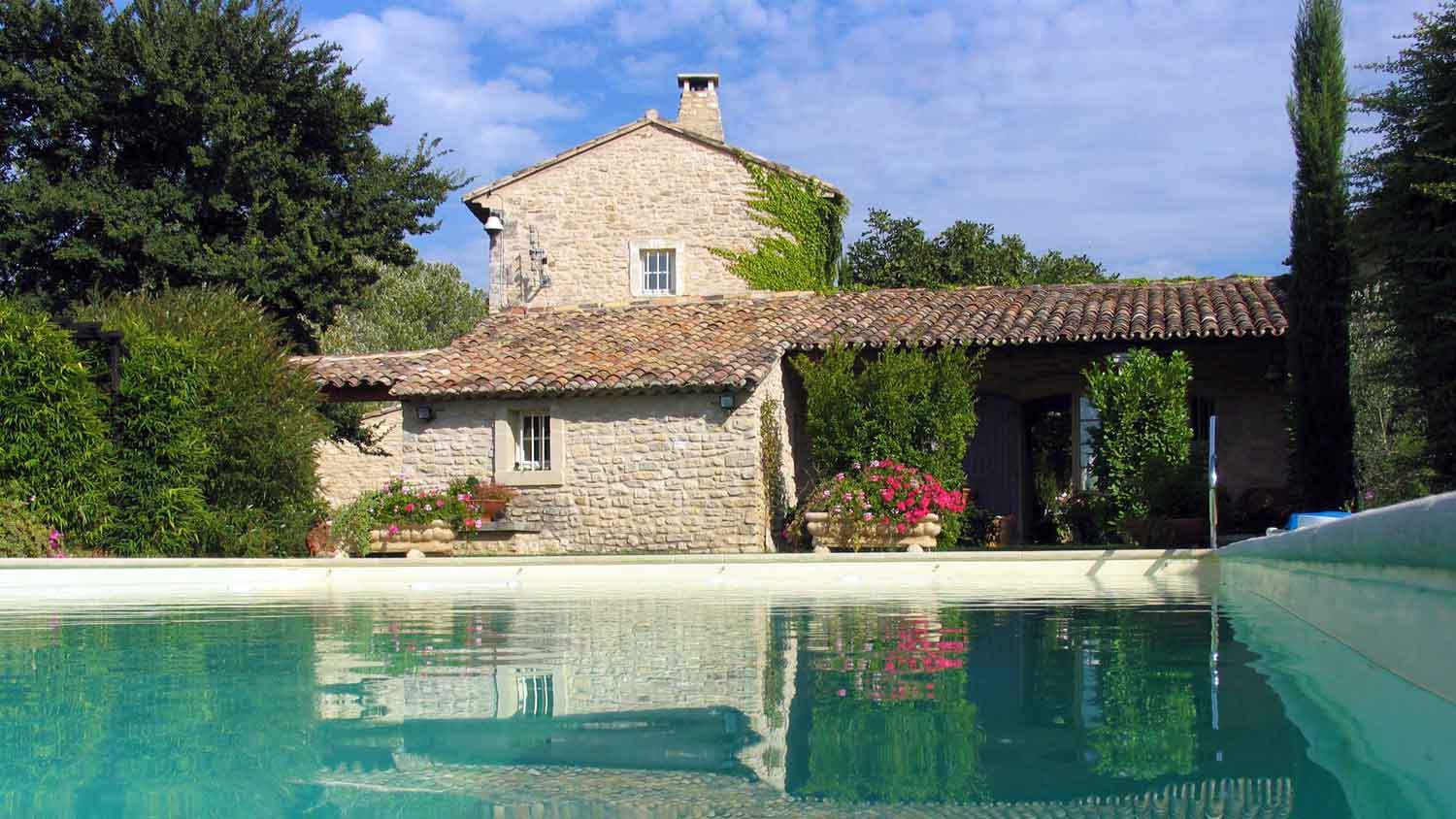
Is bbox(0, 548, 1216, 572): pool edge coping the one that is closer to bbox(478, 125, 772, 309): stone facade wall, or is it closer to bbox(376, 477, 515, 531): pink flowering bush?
bbox(376, 477, 515, 531): pink flowering bush

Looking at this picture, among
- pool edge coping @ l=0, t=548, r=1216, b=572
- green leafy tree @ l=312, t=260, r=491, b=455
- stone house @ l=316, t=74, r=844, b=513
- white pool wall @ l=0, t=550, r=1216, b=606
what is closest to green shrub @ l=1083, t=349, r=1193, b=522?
pool edge coping @ l=0, t=548, r=1216, b=572

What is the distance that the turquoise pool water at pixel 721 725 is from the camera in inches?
99.0

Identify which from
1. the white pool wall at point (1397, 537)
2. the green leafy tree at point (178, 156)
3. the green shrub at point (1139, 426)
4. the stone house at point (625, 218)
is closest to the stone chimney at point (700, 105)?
the stone house at point (625, 218)

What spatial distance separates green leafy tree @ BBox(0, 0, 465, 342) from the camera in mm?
24016

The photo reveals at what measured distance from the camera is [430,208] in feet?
89.0

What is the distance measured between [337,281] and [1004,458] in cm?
1400

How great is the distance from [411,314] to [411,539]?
1115 inches

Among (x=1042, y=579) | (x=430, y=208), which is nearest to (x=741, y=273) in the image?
(x=430, y=208)

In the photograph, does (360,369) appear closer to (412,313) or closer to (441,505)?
(441,505)

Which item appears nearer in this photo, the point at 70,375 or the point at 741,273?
the point at 70,375

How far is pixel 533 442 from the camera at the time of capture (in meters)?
19.3

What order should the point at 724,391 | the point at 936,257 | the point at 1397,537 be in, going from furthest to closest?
the point at 936,257, the point at 724,391, the point at 1397,537

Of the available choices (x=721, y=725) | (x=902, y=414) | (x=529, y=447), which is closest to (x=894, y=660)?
(x=721, y=725)

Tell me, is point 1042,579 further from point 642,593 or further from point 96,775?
point 96,775
